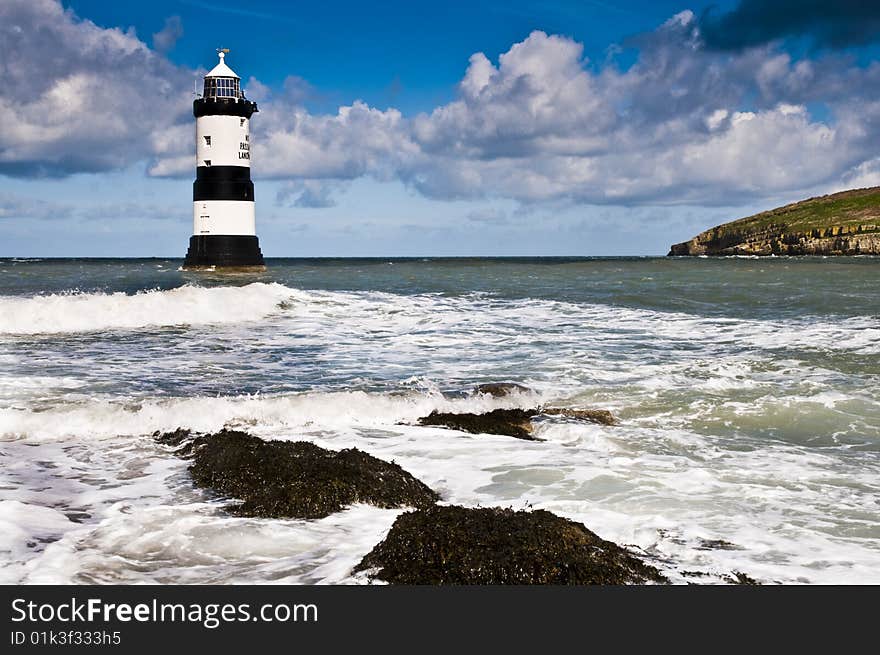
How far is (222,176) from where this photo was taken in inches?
1439

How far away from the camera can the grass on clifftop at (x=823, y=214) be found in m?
112

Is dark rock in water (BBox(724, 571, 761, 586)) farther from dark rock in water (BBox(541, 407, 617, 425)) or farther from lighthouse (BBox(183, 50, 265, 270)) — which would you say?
lighthouse (BBox(183, 50, 265, 270))

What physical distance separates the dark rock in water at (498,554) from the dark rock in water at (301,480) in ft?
3.67

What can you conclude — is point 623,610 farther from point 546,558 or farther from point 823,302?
point 823,302

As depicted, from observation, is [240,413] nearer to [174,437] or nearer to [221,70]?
[174,437]

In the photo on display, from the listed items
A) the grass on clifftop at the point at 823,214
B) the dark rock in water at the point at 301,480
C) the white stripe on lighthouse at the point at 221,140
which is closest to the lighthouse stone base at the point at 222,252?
the white stripe on lighthouse at the point at 221,140

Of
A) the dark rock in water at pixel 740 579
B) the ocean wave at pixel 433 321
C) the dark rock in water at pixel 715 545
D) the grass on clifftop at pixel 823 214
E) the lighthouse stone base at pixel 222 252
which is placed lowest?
Result: the dark rock in water at pixel 715 545

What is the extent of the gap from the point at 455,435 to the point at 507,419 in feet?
2.65

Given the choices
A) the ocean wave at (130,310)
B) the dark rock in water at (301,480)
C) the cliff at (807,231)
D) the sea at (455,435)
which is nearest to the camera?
the sea at (455,435)

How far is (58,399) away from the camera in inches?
371

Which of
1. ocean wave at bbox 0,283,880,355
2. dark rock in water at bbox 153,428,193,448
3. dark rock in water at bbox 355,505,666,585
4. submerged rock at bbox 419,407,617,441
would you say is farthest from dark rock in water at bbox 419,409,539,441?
ocean wave at bbox 0,283,880,355

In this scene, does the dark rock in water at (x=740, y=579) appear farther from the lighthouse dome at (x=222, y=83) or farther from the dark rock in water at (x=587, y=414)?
the lighthouse dome at (x=222, y=83)

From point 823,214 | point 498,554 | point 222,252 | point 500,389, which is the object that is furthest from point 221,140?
point 823,214

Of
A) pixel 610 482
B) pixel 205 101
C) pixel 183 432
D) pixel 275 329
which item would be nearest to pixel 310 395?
pixel 183 432
